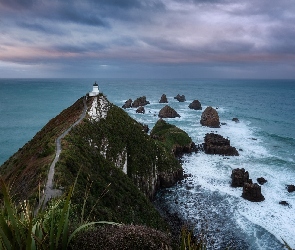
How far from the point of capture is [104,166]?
29.5 m

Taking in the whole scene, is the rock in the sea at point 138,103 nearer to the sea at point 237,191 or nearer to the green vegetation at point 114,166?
the sea at point 237,191

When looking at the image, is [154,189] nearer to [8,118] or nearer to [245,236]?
[245,236]

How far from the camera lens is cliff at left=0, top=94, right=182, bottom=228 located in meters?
21.6

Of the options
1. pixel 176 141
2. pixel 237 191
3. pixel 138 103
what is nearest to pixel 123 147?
pixel 237 191

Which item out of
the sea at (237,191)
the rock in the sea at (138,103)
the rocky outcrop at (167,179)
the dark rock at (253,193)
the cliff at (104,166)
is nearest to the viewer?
the cliff at (104,166)

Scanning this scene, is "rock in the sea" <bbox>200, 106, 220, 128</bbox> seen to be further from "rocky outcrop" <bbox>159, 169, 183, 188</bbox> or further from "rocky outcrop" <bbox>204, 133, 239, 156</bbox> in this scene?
"rocky outcrop" <bbox>159, 169, 183, 188</bbox>

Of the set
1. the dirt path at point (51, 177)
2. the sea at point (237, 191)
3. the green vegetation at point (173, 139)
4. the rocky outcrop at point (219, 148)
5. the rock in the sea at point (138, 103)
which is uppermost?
the dirt path at point (51, 177)

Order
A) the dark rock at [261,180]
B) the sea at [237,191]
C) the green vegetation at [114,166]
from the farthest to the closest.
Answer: the dark rock at [261,180] → the sea at [237,191] → the green vegetation at [114,166]

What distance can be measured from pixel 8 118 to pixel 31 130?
2500 cm

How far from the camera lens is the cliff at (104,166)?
21605mm

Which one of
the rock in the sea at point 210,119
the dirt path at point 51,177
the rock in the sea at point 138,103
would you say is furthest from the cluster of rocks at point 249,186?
the rock in the sea at point 138,103

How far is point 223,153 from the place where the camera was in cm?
5694

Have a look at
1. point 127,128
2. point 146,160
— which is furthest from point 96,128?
point 146,160

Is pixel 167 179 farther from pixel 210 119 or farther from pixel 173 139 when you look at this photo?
pixel 210 119
